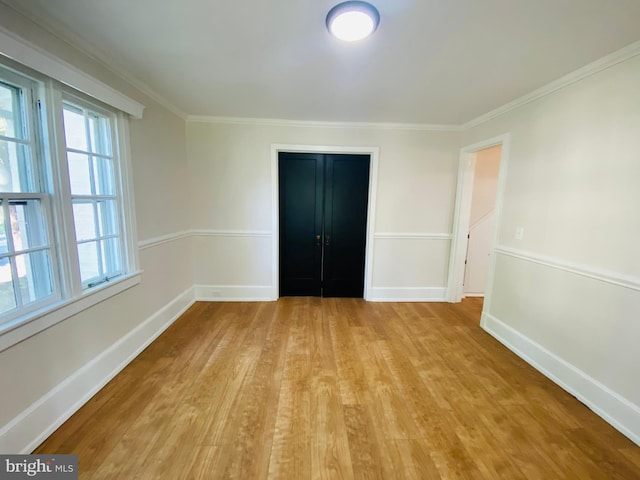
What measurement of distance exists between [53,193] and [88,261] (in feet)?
1.97

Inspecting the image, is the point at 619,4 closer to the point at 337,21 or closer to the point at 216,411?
the point at 337,21

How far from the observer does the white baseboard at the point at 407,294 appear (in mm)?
3908

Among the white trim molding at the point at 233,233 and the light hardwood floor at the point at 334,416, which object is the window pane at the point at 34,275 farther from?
the white trim molding at the point at 233,233

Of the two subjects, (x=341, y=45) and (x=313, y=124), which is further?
(x=313, y=124)

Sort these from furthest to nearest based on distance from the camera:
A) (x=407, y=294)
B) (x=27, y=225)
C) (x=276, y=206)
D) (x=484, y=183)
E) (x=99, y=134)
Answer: (x=484, y=183) → (x=407, y=294) → (x=276, y=206) → (x=99, y=134) → (x=27, y=225)

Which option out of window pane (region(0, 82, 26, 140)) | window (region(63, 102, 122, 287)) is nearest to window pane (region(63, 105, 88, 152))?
window (region(63, 102, 122, 287))

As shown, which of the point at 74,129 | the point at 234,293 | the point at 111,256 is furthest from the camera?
the point at 234,293

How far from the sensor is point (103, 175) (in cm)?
215

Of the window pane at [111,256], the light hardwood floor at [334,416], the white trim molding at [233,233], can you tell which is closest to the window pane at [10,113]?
the window pane at [111,256]

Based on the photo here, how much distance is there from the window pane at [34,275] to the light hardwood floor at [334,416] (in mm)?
865

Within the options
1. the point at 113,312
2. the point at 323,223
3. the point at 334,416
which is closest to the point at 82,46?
the point at 113,312

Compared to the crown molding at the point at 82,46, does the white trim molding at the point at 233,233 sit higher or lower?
lower

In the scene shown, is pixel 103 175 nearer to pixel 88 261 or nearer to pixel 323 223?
pixel 88 261

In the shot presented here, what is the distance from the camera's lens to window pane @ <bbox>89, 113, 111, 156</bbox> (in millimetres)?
2066
